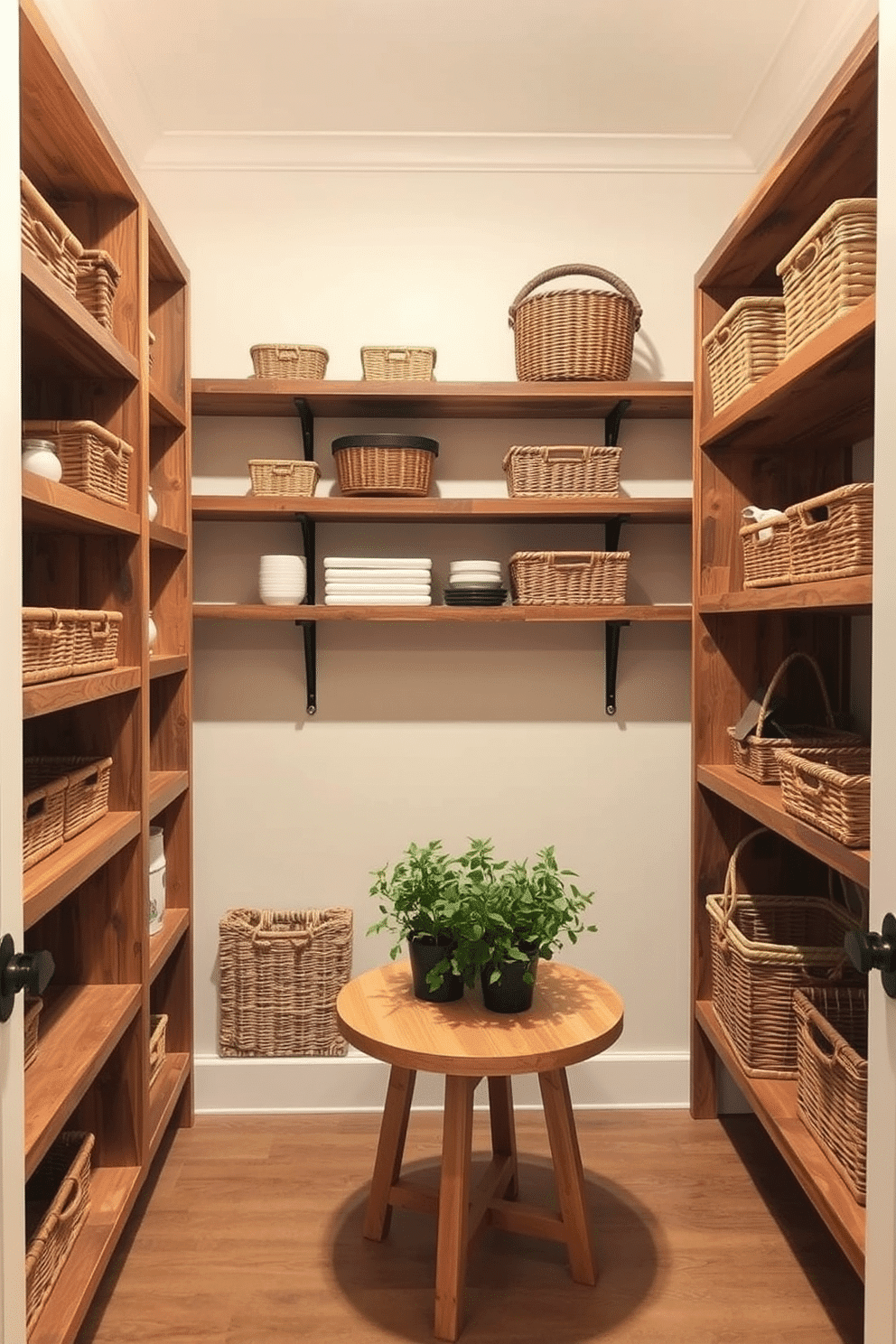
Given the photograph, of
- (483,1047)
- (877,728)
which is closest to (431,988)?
(483,1047)

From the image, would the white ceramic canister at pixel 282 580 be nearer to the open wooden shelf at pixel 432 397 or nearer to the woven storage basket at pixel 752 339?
the open wooden shelf at pixel 432 397

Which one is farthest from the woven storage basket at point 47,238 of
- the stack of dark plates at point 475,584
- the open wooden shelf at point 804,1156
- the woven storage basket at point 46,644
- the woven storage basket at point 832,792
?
the open wooden shelf at point 804,1156

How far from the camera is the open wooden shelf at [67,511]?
62.3 inches

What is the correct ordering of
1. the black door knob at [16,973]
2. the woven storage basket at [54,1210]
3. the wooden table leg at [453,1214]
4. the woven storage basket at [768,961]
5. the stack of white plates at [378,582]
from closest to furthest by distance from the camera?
the black door knob at [16,973]
the woven storage basket at [54,1210]
the wooden table leg at [453,1214]
the woven storage basket at [768,961]
the stack of white plates at [378,582]

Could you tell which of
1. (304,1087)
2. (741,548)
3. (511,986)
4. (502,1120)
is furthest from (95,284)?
(304,1087)

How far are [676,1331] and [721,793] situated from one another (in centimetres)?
110

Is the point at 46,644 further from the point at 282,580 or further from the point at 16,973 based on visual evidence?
the point at 282,580

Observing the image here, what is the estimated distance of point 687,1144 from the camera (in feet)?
9.00

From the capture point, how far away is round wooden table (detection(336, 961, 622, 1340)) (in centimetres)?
192

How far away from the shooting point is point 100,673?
2.05 m

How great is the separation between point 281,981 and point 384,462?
139cm

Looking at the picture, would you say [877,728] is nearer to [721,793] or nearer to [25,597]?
[721,793]

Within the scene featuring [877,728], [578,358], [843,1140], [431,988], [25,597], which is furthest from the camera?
[578,358]

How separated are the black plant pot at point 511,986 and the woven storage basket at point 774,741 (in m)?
0.70
